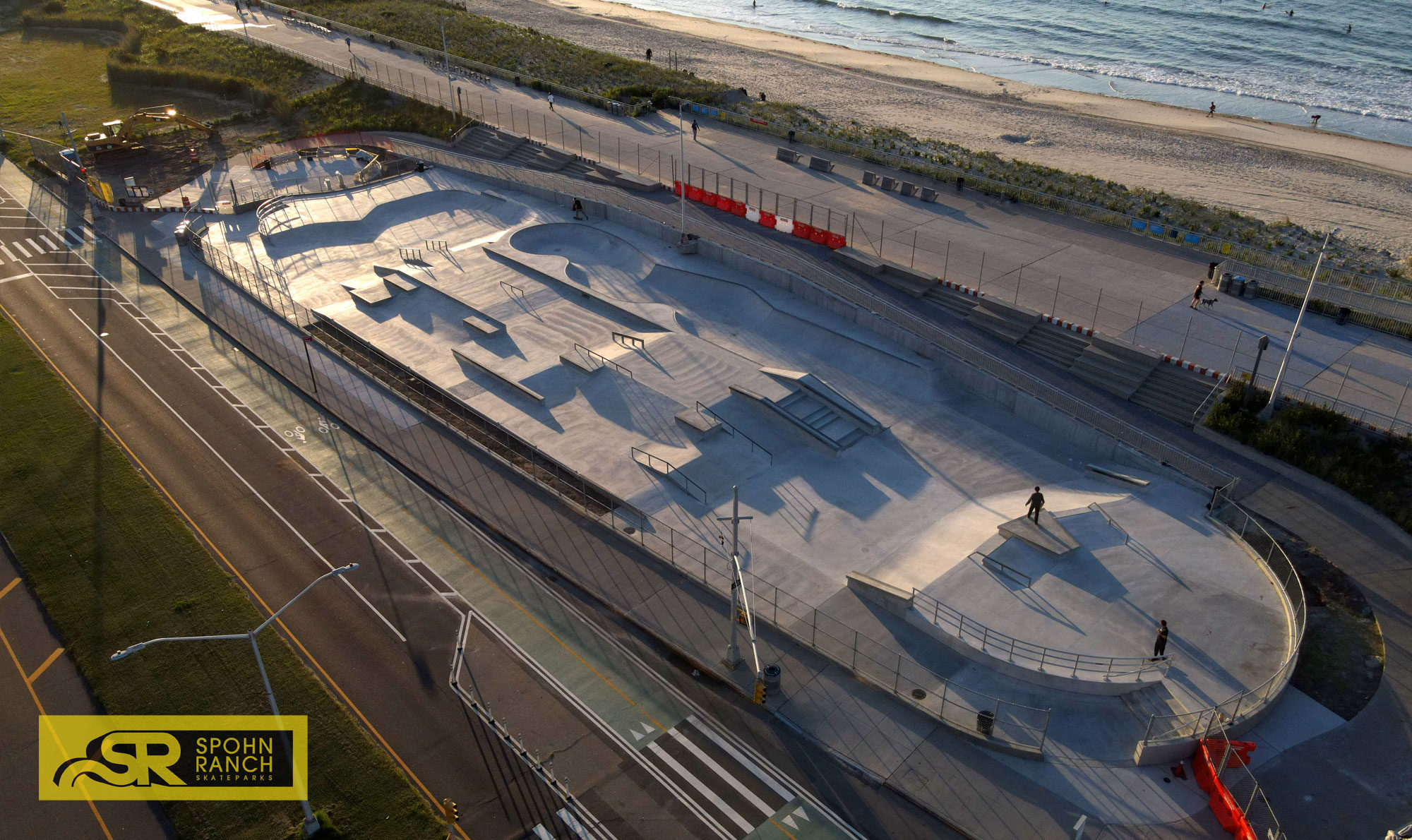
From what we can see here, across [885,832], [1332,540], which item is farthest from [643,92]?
[885,832]

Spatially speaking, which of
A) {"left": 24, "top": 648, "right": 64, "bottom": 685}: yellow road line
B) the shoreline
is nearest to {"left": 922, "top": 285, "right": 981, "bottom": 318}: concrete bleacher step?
{"left": 24, "top": 648, "right": 64, "bottom": 685}: yellow road line

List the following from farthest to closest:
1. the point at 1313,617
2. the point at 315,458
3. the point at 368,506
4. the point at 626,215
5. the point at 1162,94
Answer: the point at 1162,94
the point at 626,215
the point at 315,458
the point at 368,506
the point at 1313,617

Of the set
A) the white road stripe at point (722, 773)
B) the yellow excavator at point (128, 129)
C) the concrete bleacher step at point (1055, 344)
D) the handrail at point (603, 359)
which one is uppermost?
the yellow excavator at point (128, 129)

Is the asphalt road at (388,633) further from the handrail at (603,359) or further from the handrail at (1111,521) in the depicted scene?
the handrail at (1111,521)

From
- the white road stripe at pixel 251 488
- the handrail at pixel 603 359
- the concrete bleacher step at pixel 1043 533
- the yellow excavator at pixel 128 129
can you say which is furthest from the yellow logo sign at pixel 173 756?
the yellow excavator at pixel 128 129

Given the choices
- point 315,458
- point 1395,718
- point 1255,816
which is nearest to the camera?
point 1255,816

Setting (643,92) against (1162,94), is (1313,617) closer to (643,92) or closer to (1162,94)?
(643,92)
